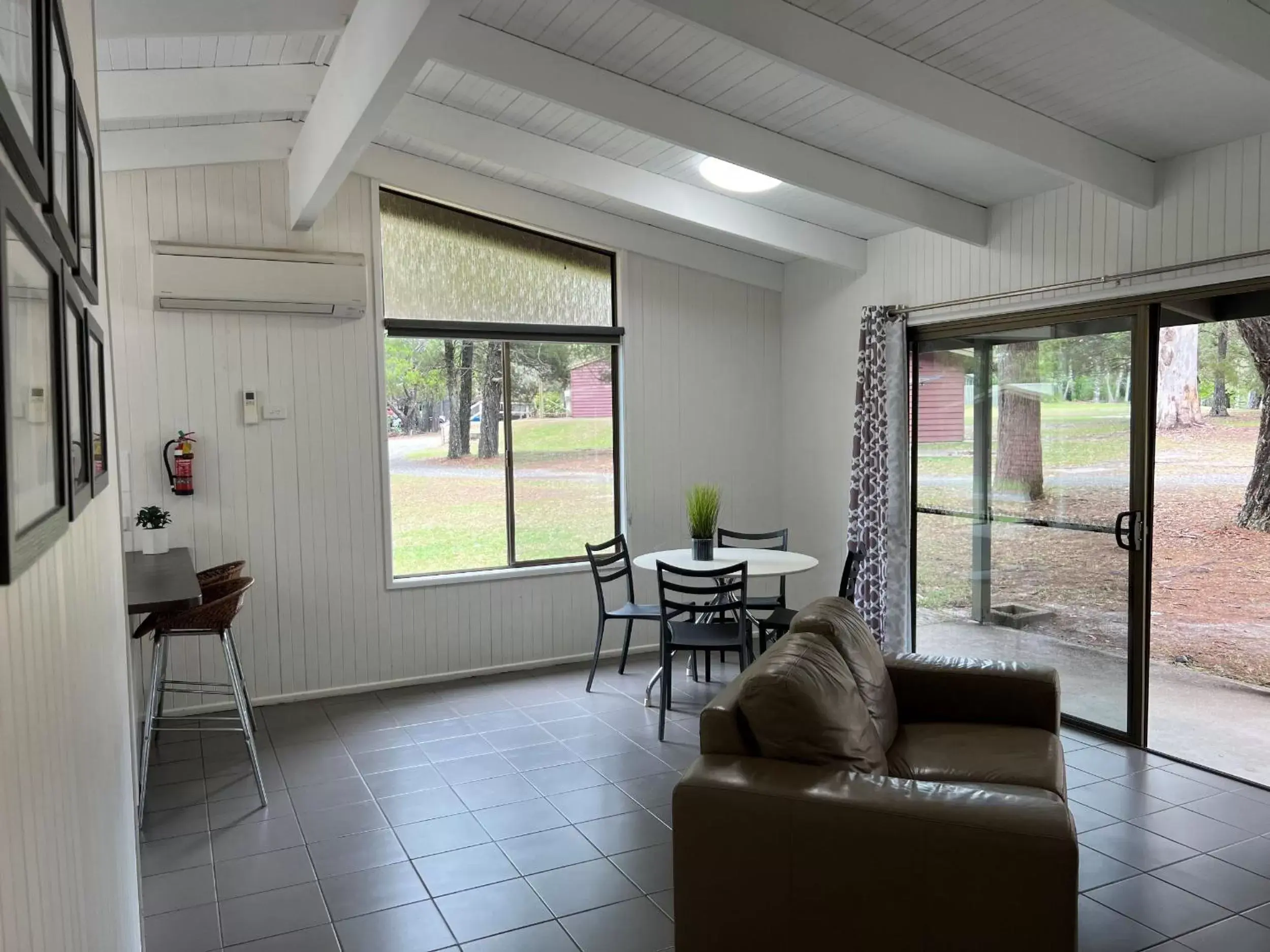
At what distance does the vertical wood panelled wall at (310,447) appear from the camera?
15.5 feet

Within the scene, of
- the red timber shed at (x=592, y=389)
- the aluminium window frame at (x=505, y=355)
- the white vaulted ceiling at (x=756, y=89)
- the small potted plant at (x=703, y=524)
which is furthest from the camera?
the red timber shed at (x=592, y=389)

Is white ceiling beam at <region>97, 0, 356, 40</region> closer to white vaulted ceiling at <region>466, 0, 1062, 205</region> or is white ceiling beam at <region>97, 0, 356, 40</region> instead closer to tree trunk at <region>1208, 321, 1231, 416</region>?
white vaulted ceiling at <region>466, 0, 1062, 205</region>

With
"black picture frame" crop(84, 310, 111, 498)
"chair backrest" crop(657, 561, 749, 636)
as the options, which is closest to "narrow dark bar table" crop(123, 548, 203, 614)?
"black picture frame" crop(84, 310, 111, 498)

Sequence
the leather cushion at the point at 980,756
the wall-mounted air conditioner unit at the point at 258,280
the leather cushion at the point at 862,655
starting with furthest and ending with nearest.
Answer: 1. the wall-mounted air conditioner unit at the point at 258,280
2. the leather cushion at the point at 862,655
3. the leather cushion at the point at 980,756

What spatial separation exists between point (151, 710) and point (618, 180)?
3366mm

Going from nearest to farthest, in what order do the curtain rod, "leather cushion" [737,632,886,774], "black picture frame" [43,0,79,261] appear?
"black picture frame" [43,0,79,261] → "leather cushion" [737,632,886,774] → the curtain rod

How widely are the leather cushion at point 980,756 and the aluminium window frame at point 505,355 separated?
300 centimetres

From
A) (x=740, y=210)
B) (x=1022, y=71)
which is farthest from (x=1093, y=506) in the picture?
(x=740, y=210)

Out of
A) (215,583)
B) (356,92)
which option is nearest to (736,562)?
(215,583)

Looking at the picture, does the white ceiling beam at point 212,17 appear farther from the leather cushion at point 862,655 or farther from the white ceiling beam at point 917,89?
the leather cushion at point 862,655

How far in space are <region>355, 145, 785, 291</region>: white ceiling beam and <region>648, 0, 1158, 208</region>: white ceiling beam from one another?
2591 mm

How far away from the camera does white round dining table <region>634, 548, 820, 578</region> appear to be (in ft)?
15.7

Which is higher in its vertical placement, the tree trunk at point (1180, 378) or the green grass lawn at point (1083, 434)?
the tree trunk at point (1180, 378)

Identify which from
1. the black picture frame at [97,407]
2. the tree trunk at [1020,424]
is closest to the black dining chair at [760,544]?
the tree trunk at [1020,424]
